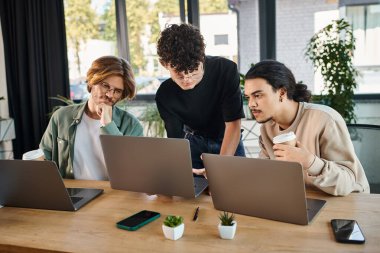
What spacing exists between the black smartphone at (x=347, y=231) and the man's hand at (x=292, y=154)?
0.22 m

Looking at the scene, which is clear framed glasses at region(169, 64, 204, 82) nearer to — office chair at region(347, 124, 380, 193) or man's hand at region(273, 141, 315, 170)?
man's hand at region(273, 141, 315, 170)

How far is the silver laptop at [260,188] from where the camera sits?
1.17 meters

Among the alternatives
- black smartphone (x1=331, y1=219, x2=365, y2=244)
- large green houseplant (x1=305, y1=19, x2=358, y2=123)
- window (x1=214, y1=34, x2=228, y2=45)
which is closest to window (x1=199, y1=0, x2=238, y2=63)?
window (x1=214, y1=34, x2=228, y2=45)

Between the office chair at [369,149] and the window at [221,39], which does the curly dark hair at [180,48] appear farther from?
the window at [221,39]

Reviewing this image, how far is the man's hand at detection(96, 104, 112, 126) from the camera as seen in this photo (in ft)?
6.12

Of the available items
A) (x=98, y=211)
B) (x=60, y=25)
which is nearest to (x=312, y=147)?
(x=98, y=211)

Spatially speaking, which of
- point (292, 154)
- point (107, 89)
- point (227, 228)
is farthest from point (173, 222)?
point (107, 89)

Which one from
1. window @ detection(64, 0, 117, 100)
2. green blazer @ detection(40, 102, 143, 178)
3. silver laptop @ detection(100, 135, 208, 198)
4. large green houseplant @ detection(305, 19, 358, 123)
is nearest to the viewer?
silver laptop @ detection(100, 135, 208, 198)

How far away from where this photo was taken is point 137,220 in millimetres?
1301

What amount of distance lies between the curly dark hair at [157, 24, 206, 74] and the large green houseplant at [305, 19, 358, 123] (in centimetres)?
198

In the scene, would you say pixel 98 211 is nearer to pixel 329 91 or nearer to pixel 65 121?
pixel 65 121

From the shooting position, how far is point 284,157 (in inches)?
52.1

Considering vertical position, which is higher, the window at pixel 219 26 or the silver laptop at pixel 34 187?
the window at pixel 219 26

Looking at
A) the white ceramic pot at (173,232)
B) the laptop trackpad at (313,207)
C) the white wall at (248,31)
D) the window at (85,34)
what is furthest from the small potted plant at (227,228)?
the window at (85,34)
